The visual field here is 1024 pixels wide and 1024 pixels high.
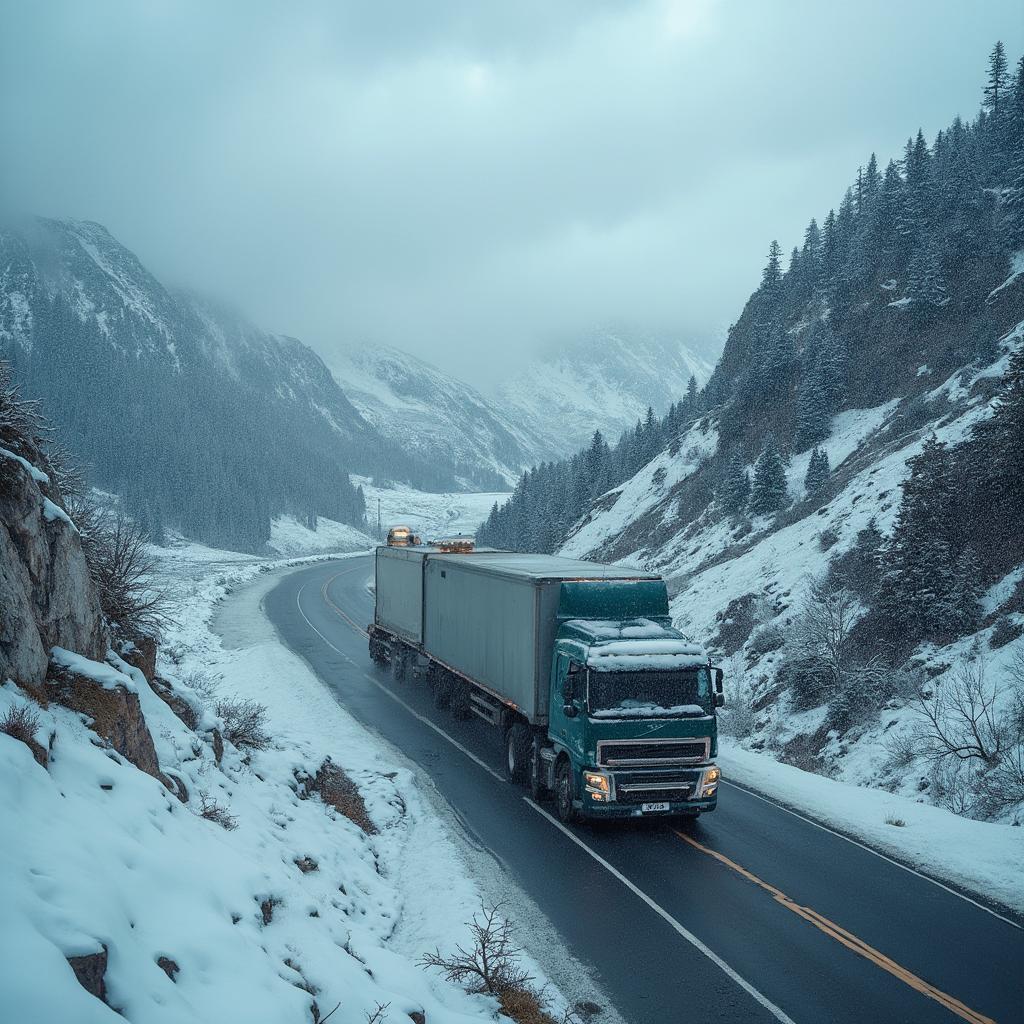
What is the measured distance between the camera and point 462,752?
58.9 ft

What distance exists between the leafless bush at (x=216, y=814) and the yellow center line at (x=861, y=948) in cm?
751

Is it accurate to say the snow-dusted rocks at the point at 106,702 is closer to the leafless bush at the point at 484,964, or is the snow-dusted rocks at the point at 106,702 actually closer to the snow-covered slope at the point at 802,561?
the leafless bush at the point at 484,964

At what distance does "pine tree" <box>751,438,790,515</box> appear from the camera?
46125 mm

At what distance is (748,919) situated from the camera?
32.3ft

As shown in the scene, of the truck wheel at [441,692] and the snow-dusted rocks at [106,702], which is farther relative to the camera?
the truck wheel at [441,692]

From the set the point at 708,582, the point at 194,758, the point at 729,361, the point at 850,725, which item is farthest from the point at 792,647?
the point at 729,361

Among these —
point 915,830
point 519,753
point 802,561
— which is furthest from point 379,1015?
point 802,561

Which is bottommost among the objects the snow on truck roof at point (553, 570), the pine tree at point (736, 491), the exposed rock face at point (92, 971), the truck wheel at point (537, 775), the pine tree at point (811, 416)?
the truck wheel at point (537, 775)

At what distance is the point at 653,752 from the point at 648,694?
94 cm

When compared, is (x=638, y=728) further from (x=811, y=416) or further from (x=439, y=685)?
(x=811, y=416)

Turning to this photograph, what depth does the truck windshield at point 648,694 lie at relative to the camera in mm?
12250

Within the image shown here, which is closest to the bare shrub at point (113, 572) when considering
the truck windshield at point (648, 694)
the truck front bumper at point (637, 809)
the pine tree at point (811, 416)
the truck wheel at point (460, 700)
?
the truck windshield at point (648, 694)

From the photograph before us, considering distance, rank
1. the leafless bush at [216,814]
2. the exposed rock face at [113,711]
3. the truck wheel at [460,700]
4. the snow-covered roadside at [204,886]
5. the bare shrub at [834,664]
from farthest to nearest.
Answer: the bare shrub at [834,664], the truck wheel at [460,700], the leafless bush at [216,814], the exposed rock face at [113,711], the snow-covered roadside at [204,886]

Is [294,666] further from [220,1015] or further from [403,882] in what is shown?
[220,1015]
